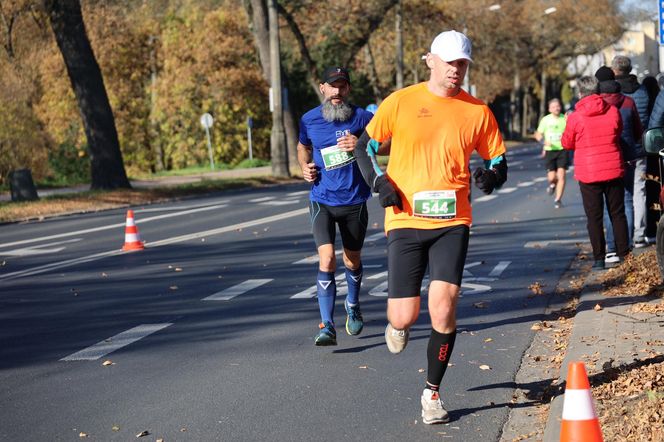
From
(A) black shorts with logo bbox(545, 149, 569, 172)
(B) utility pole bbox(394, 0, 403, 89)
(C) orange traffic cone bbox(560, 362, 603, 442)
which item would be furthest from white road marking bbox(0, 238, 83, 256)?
(B) utility pole bbox(394, 0, 403, 89)

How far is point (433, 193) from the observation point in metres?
6.11

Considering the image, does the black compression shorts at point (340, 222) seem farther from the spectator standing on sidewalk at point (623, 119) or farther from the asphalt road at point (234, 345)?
the spectator standing on sidewalk at point (623, 119)

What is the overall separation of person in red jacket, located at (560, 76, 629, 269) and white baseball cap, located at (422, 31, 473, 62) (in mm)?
5597

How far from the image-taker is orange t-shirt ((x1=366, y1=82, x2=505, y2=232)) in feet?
20.1

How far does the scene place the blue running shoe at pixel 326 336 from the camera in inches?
328

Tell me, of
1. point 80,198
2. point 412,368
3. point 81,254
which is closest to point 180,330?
point 412,368

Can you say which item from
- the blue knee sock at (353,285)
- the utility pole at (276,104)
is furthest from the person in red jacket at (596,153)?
the utility pole at (276,104)

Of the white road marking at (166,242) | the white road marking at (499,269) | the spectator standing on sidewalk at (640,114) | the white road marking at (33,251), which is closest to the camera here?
the white road marking at (499,269)

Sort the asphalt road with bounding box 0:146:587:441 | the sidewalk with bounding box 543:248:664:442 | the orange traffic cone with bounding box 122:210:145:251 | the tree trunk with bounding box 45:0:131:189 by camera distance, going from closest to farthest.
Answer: the asphalt road with bounding box 0:146:587:441 < the sidewalk with bounding box 543:248:664:442 < the orange traffic cone with bounding box 122:210:145:251 < the tree trunk with bounding box 45:0:131:189

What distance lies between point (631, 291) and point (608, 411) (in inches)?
174

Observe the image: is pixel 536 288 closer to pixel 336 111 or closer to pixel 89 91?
pixel 336 111

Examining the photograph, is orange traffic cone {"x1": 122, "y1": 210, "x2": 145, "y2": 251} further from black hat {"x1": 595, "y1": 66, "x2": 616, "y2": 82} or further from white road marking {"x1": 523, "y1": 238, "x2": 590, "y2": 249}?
black hat {"x1": 595, "y1": 66, "x2": 616, "y2": 82}

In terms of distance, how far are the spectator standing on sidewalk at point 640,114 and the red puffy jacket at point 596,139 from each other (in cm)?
115

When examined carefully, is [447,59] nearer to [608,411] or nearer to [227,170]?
[608,411]
